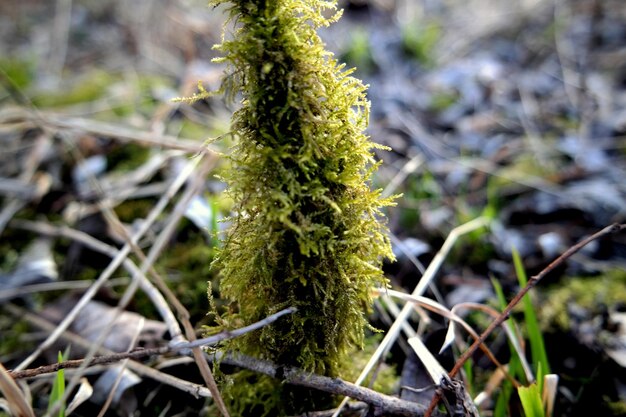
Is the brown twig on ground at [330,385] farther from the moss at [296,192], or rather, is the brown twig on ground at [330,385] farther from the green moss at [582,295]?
the green moss at [582,295]

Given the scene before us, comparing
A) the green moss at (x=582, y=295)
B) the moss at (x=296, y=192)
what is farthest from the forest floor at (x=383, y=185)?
the moss at (x=296, y=192)

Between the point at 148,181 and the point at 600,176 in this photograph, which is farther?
the point at 600,176

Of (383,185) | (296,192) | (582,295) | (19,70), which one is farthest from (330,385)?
(19,70)

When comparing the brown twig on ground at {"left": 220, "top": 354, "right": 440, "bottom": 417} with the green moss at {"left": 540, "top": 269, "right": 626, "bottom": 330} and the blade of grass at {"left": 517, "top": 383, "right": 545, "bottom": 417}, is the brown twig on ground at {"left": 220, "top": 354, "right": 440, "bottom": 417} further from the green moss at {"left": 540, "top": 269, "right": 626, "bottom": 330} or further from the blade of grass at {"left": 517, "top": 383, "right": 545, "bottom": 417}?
the green moss at {"left": 540, "top": 269, "right": 626, "bottom": 330}

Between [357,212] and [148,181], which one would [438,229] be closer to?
[357,212]

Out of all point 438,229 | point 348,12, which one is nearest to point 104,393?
point 438,229

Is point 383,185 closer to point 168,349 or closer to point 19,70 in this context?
point 168,349
